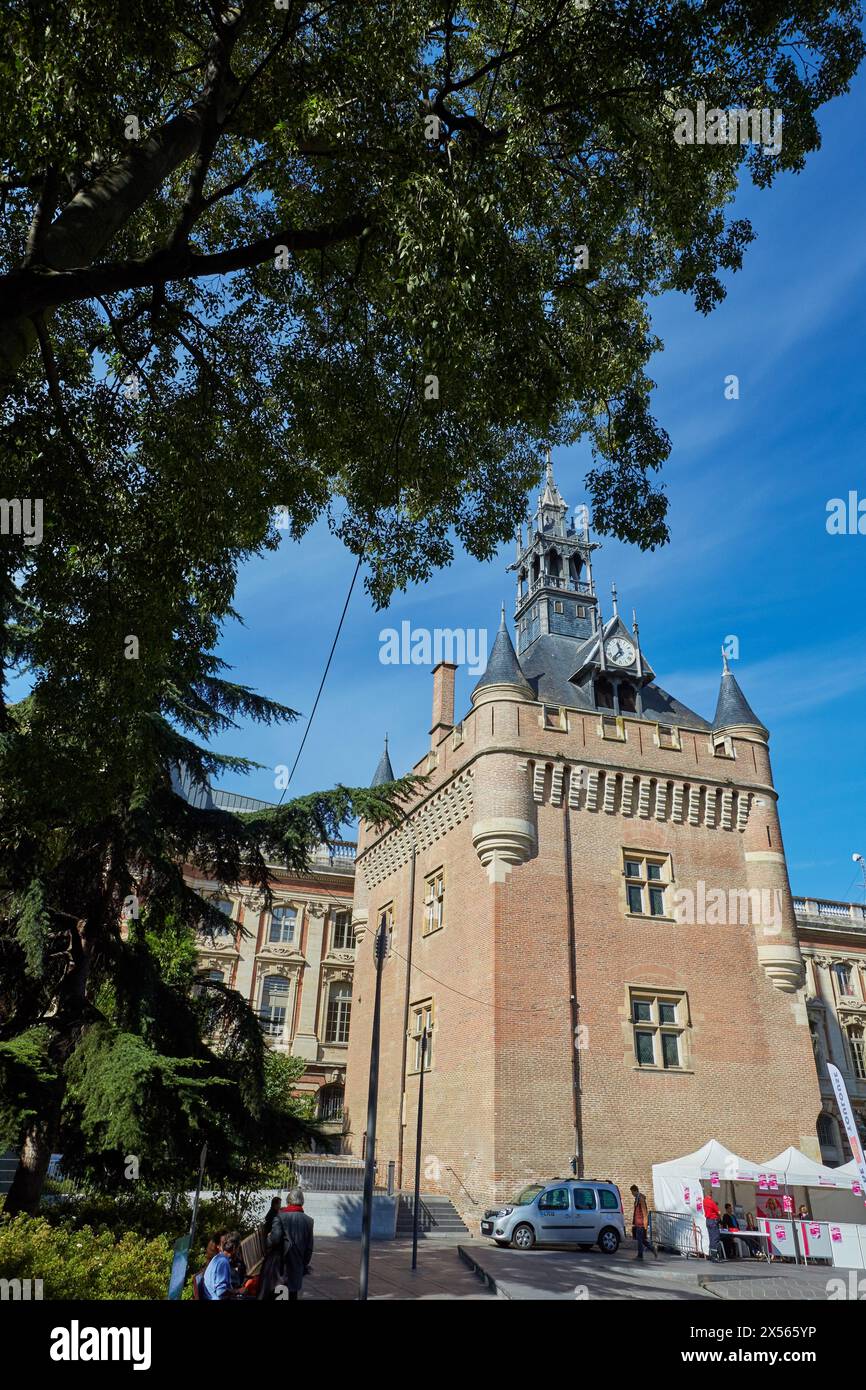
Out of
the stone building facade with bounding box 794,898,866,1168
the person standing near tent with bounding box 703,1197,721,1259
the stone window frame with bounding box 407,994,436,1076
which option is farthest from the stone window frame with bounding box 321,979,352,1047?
the person standing near tent with bounding box 703,1197,721,1259

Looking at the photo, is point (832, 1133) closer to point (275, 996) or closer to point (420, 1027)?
point (420, 1027)

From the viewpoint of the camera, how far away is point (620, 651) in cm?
2955

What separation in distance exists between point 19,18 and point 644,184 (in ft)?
18.6

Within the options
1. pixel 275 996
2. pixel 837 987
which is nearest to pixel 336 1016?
pixel 275 996

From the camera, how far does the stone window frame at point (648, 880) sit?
25578 mm

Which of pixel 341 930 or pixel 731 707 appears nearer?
pixel 731 707

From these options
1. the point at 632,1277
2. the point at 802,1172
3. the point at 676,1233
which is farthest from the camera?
the point at 802,1172

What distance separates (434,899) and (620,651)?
9.89 m

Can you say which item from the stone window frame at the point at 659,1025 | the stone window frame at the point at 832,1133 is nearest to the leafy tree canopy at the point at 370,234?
the stone window frame at the point at 659,1025

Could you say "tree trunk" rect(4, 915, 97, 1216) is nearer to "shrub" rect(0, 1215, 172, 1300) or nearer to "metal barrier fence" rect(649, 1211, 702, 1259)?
"shrub" rect(0, 1215, 172, 1300)

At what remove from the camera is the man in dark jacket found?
8.30 m

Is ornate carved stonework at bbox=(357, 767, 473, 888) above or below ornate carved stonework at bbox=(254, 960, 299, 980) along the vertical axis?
above

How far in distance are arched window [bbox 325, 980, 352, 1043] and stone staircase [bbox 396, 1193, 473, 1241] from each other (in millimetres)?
17832
